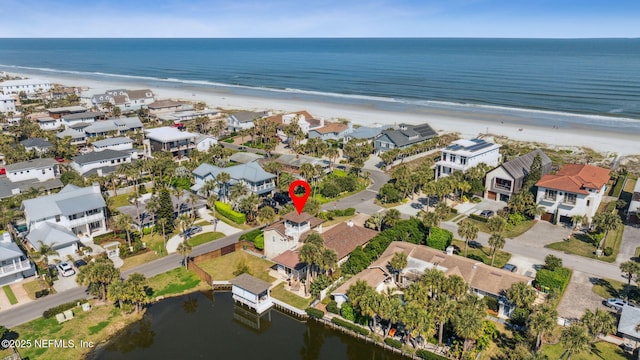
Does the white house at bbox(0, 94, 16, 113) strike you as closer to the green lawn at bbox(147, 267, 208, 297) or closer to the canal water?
the green lawn at bbox(147, 267, 208, 297)

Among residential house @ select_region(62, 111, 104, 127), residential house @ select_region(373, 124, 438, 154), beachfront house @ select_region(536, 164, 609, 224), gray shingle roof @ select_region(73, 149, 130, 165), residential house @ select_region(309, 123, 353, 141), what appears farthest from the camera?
residential house @ select_region(62, 111, 104, 127)

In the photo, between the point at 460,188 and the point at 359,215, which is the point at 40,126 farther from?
the point at 460,188

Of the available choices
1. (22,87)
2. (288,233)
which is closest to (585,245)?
(288,233)

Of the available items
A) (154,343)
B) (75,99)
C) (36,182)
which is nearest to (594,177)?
(154,343)

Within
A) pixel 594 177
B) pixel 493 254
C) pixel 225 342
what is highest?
pixel 594 177

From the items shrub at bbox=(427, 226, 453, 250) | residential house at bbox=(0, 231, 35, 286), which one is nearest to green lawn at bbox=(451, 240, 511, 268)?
shrub at bbox=(427, 226, 453, 250)
